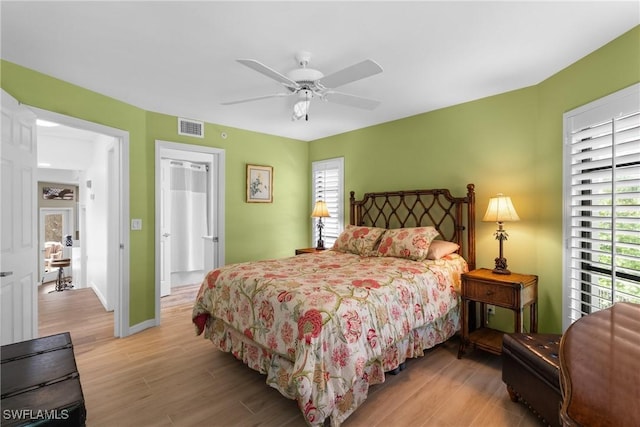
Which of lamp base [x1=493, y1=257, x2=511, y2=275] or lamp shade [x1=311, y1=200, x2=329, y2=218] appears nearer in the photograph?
lamp base [x1=493, y1=257, x2=511, y2=275]

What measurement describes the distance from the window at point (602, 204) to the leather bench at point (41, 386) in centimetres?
306

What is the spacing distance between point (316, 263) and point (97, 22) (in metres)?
2.53

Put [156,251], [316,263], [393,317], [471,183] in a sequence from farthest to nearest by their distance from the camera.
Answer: [156,251] < [471,183] < [316,263] < [393,317]

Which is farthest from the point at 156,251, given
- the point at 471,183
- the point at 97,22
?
the point at 471,183

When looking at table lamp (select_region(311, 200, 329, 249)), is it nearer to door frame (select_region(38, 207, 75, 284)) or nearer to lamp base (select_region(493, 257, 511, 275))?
lamp base (select_region(493, 257, 511, 275))

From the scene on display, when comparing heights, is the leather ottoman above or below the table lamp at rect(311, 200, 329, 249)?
below

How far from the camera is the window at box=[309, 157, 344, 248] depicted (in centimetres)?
479

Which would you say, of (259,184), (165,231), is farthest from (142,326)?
(259,184)

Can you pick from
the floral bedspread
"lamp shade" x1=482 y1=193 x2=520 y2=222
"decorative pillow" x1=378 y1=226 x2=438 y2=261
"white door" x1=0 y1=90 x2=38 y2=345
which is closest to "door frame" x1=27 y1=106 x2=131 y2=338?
"white door" x1=0 y1=90 x2=38 y2=345

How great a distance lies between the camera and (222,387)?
2.37m

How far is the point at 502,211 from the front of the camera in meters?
2.77

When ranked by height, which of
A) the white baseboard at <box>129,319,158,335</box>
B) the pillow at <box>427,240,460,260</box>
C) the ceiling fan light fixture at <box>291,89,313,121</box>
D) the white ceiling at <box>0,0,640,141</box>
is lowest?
the white baseboard at <box>129,319,158,335</box>

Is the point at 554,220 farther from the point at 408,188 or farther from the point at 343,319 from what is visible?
the point at 343,319

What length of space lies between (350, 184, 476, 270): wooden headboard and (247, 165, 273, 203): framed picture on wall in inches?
53.1
